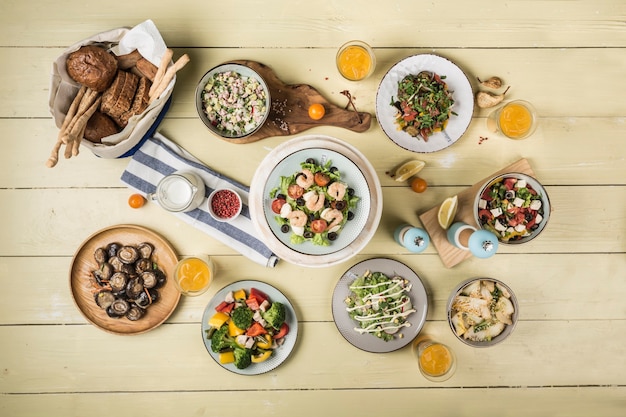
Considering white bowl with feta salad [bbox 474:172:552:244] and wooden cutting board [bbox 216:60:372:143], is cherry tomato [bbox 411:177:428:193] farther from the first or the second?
wooden cutting board [bbox 216:60:372:143]

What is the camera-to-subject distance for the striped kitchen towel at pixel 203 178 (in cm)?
244

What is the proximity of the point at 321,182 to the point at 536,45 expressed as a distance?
168 centimetres

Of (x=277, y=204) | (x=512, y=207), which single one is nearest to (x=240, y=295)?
(x=277, y=204)

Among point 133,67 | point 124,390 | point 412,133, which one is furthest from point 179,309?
point 412,133

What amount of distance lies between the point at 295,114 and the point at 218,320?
1253 mm

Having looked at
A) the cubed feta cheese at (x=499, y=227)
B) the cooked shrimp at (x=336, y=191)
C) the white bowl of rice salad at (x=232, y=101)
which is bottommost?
the white bowl of rice salad at (x=232, y=101)

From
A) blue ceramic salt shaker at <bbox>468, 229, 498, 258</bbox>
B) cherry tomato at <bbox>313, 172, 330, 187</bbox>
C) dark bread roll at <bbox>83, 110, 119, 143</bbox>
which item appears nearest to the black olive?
cherry tomato at <bbox>313, 172, 330, 187</bbox>

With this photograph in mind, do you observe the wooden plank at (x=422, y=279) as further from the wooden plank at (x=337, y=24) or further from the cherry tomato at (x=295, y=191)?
the wooden plank at (x=337, y=24)

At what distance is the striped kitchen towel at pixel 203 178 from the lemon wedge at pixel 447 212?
0.98m

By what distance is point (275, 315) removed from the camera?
2354 mm

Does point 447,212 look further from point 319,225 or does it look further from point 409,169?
point 319,225

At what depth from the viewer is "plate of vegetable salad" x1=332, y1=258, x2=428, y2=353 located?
2.39m

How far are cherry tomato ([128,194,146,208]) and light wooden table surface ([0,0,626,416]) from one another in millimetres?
85

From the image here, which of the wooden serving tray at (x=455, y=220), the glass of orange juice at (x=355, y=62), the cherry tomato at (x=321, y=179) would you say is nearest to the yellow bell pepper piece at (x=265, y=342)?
the cherry tomato at (x=321, y=179)
